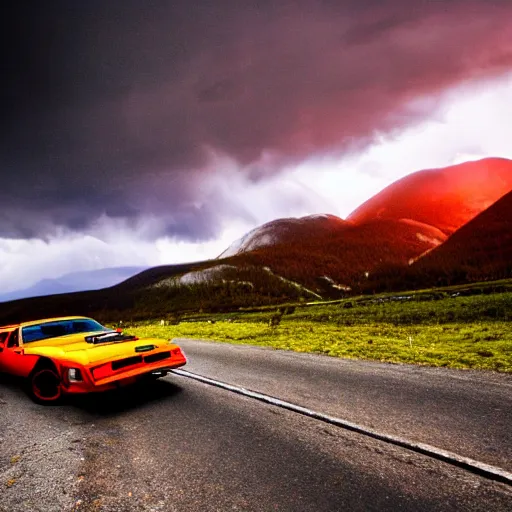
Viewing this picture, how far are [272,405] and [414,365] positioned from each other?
14.6 ft

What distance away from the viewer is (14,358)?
6.91 m

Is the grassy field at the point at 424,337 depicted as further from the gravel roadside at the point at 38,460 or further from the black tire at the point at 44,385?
the gravel roadside at the point at 38,460

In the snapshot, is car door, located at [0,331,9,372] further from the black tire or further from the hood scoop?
the hood scoop

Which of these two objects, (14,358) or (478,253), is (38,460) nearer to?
(14,358)

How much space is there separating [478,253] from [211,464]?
274ft

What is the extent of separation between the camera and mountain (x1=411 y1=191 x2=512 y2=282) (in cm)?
5638

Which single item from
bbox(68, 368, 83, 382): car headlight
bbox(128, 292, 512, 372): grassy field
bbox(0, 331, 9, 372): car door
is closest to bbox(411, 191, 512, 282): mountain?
bbox(128, 292, 512, 372): grassy field

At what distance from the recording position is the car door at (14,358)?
257 inches

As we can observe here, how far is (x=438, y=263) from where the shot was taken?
75312 millimetres

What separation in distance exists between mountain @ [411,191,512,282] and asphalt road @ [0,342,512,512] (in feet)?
190

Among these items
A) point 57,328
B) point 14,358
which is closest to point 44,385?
point 14,358

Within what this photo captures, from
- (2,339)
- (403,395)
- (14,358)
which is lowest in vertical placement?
(403,395)

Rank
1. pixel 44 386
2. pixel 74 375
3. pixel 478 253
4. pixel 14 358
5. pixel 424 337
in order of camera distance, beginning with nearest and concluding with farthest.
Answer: pixel 74 375 < pixel 44 386 < pixel 14 358 < pixel 424 337 < pixel 478 253

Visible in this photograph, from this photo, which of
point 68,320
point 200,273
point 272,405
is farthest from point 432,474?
point 200,273
